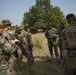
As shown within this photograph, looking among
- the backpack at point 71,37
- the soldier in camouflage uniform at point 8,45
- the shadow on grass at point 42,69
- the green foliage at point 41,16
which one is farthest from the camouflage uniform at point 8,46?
the green foliage at point 41,16

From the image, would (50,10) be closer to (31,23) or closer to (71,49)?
(31,23)

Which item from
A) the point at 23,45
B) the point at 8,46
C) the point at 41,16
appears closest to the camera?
the point at 8,46

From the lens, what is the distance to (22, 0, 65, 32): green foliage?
25953 mm

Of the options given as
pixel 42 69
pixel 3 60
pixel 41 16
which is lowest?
pixel 42 69

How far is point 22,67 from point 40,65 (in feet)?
3.01

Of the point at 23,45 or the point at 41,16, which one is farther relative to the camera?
the point at 41,16

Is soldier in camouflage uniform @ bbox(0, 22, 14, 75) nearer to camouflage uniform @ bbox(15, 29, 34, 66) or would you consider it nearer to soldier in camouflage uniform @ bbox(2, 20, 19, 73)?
soldier in camouflage uniform @ bbox(2, 20, 19, 73)

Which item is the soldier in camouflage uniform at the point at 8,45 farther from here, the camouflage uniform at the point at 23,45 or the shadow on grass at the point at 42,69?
the camouflage uniform at the point at 23,45

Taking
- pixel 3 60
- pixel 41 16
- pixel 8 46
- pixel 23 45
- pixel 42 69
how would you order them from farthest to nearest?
pixel 41 16, pixel 42 69, pixel 23 45, pixel 3 60, pixel 8 46

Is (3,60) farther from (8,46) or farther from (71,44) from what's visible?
(71,44)

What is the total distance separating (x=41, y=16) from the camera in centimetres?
2625

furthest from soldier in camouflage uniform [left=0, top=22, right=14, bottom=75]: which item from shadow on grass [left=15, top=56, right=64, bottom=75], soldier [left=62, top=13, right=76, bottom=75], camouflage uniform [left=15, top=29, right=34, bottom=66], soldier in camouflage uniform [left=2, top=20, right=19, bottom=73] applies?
camouflage uniform [left=15, top=29, right=34, bottom=66]

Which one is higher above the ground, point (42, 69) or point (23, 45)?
point (23, 45)

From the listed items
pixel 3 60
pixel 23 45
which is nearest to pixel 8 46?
pixel 3 60
